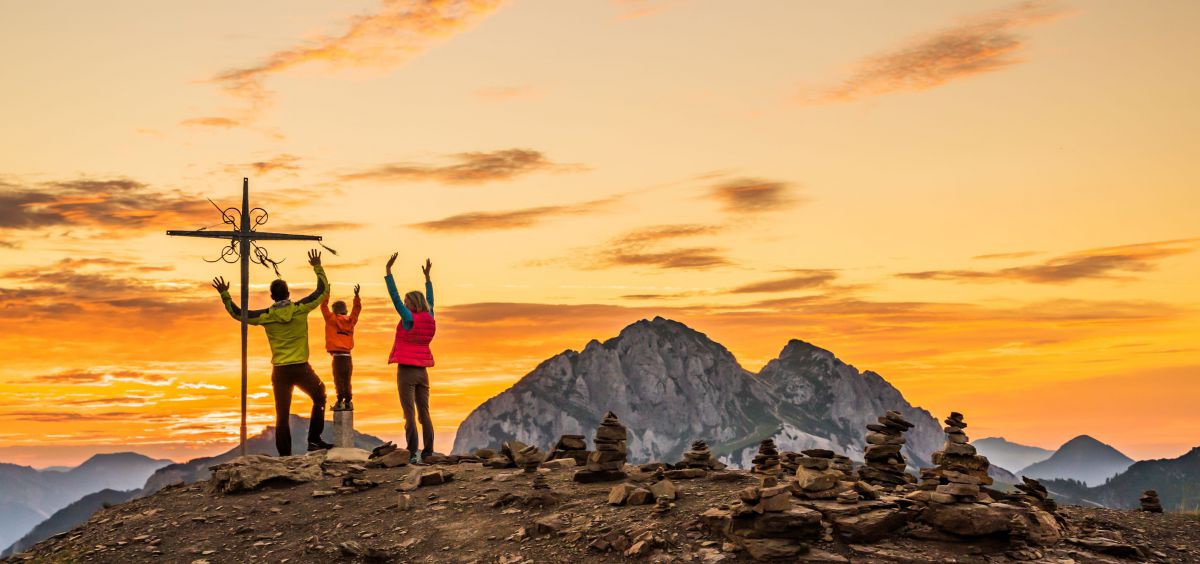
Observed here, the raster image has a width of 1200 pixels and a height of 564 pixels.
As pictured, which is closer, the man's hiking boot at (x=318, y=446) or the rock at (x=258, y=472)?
the rock at (x=258, y=472)

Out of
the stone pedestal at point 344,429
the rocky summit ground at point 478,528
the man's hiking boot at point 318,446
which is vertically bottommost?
the rocky summit ground at point 478,528

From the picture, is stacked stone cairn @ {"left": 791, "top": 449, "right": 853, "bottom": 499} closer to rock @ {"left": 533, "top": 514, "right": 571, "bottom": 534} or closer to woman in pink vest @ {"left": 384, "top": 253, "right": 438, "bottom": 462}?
rock @ {"left": 533, "top": 514, "right": 571, "bottom": 534}

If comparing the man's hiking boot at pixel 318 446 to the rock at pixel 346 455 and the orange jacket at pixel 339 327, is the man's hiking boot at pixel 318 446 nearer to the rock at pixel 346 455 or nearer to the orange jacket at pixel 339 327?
the rock at pixel 346 455

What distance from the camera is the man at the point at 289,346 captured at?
27.2 metres

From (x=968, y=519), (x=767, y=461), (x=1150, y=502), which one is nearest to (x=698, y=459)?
(x=767, y=461)

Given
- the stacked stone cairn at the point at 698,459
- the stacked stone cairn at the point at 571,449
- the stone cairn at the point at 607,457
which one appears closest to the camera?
the stone cairn at the point at 607,457

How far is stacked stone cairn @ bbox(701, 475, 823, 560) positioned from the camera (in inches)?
665

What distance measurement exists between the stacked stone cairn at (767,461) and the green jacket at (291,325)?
12.3 meters

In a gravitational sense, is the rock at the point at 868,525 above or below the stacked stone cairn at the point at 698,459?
below

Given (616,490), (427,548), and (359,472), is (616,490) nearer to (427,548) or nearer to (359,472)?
(427,548)

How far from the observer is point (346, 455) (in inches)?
1091

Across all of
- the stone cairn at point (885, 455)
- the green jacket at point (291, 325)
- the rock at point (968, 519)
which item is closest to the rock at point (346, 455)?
the green jacket at point (291, 325)

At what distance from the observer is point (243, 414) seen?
29.6 meters

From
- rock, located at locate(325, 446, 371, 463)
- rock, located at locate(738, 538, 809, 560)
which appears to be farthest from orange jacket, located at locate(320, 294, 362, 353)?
rock, located at locate(738, 538, 809, 560)
